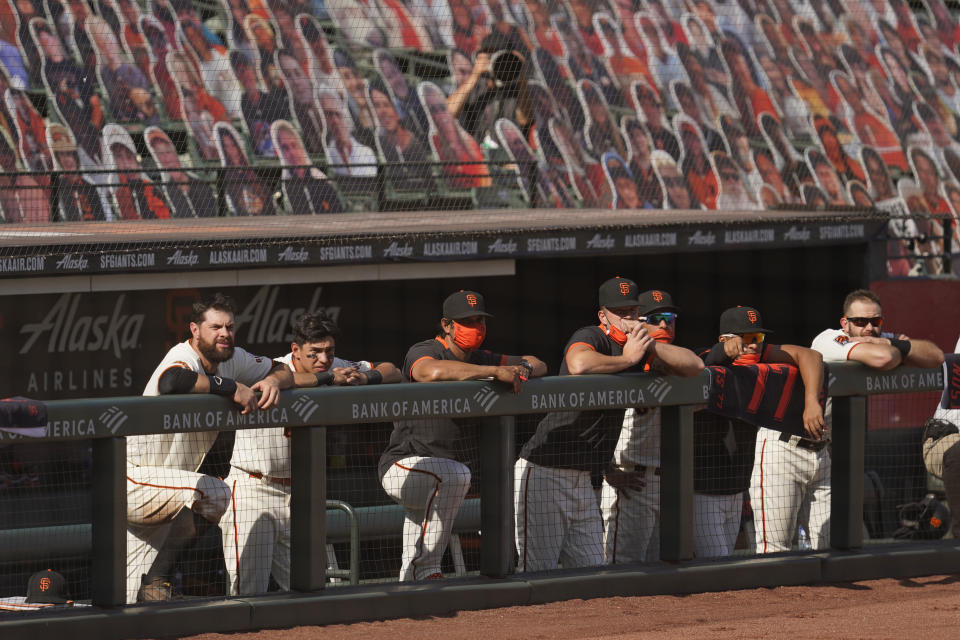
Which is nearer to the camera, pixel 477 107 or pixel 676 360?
pixel 676 360

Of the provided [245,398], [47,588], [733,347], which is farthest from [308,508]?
[733,347]

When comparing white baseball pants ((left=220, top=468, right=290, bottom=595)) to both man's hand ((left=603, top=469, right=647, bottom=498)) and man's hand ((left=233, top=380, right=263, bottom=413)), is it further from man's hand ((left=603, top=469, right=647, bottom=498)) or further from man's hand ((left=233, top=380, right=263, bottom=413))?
man's hand ((left=603, top=469, right=647, bottom=498))

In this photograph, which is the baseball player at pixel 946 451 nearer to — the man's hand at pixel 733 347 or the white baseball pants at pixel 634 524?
the man's hand at pixel 733 347

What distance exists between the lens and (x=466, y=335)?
16.8ft

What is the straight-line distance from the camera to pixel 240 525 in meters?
4.68

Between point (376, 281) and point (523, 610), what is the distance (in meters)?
4.31

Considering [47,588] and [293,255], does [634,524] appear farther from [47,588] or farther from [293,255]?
[293,255]

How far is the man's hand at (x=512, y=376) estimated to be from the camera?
484cm

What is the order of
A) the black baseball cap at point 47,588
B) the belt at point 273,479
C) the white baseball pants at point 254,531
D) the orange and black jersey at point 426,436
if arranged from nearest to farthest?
the black baseball cap at point 47,588 < the white baseball pants at point 254,531 < the belt at point 273,479 < the orange and black jersey at point 426,436

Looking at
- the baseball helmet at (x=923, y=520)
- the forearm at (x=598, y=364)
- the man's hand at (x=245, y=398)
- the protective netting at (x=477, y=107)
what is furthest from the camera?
the protective netting at (x=477, y=107)

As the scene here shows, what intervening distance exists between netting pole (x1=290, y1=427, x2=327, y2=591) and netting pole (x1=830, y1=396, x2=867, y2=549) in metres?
2.10

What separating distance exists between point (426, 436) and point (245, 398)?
76 cm

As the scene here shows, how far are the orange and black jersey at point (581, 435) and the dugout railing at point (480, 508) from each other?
0.49 ft

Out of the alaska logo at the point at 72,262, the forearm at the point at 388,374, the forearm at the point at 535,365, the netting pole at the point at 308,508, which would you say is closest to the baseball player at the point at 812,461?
the forearm at the point at 535,365
